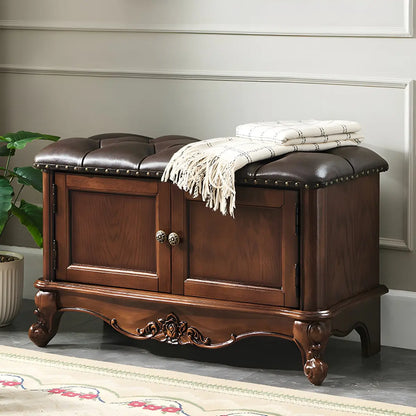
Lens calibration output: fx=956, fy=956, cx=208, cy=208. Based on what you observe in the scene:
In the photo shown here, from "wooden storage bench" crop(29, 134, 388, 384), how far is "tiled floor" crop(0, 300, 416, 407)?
0.08 m

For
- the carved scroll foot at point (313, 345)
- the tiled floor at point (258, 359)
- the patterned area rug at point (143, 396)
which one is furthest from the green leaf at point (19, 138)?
the carved scroll foot at point (313, 345)

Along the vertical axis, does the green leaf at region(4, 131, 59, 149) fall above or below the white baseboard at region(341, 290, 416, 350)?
→ above

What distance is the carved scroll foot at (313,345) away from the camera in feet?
8.66

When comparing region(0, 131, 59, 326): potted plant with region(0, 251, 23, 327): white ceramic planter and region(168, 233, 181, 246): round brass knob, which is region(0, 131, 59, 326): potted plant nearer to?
region(0, 251, 23, 327): white ceramic planter

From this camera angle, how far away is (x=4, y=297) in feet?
10.7

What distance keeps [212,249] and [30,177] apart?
30.1 inches

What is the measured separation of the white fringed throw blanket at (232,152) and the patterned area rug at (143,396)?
1.63 feet

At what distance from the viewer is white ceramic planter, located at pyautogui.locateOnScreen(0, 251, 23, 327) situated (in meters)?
3.26

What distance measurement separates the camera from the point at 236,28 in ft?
10.5

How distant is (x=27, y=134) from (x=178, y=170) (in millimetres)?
770

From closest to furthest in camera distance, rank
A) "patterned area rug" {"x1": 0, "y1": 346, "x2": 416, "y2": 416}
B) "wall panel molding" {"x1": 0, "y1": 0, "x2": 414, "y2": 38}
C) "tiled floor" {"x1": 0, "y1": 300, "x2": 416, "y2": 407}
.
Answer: "patterned area rug" {"x1": 0, "y1": 346, "x2": 416, "y2": 416}
"tiled floor" {"x1": 0, "y1": 300, "x2": 416, "y2": 407}
"wall panel molding" {"x1": 0, "y1": 0, "x2": 414, "y2": 38}

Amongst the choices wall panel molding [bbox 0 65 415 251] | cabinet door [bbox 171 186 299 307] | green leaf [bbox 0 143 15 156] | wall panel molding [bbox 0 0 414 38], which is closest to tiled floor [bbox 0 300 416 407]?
cabinet door [bbox 171 186 299 307]

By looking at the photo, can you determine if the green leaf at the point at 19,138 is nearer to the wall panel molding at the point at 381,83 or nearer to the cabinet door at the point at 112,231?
the cabinet door at the point at 112,231

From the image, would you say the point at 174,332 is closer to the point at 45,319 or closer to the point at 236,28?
the point at 45,319
